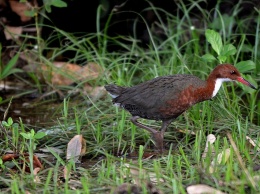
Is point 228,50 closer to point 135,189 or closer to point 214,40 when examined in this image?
point 214,40

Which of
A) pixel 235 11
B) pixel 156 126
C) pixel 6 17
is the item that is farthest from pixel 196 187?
pixel 6 17

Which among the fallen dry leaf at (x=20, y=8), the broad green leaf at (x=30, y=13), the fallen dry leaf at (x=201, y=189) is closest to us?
the fallen dry leaf at (x=201, y=189)

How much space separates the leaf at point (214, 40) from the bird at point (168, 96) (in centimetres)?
24

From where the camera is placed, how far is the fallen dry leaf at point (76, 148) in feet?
16.9

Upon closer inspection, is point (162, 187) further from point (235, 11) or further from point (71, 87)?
point (235, 11)

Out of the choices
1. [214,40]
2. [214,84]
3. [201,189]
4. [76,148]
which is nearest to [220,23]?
[214,40]

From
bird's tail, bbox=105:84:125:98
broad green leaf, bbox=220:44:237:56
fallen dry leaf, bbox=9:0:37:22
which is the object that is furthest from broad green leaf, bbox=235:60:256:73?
fallen dry leaf, bbox=9:0:37:22

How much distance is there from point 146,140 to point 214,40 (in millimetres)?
983

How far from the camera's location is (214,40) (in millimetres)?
5520

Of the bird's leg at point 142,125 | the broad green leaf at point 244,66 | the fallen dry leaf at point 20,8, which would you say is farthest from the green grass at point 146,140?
the fallen dry leaf at point 20,8

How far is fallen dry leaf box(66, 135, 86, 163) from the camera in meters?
5.14

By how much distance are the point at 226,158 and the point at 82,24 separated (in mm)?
4134

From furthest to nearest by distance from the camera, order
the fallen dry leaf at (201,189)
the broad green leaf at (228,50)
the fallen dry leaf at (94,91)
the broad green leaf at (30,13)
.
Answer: the broad green leaf at (30,13) → the fallen dry leaf at (94,91) → the broad green leaf at (228,50) → the fallen dry leaf at (201,189)

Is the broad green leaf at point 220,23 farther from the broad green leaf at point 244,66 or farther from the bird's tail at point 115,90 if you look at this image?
the bird's tail at point 115,90
